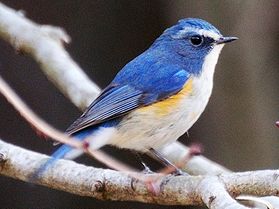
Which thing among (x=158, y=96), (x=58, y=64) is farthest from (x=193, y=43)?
(x=58, y=64)

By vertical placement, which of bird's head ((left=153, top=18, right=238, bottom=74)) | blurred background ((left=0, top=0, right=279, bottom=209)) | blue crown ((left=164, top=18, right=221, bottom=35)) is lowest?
blurred background ((left=0, top=0, right=279, bottom=209))

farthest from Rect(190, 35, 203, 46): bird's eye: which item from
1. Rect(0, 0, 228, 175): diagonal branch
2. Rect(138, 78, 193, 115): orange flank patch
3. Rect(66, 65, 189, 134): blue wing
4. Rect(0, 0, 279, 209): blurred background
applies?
Rect(0, 0, 279, 209): blurred background

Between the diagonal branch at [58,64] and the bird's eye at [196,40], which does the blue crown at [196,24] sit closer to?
the bird's eye at [196,40]

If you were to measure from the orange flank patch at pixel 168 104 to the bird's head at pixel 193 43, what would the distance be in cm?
18

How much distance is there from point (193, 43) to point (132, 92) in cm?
38

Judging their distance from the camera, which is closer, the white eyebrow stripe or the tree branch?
the tree branch

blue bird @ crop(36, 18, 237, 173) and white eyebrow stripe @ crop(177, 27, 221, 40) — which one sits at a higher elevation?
white eyebrow stripe @ crop(177, 27, 221, 40)

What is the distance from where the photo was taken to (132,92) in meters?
3.54

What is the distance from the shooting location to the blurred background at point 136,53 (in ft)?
16.9

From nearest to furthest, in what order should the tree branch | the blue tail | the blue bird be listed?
the tree branch, the blue tail, the blue bird

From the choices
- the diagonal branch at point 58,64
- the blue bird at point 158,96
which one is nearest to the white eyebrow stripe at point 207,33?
the blue bird at point 158,96

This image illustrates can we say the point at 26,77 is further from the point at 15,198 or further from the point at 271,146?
the point at 271,146

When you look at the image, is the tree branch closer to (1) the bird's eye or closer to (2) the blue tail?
(2) the blue tail

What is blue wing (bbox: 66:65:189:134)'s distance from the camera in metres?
3.40
